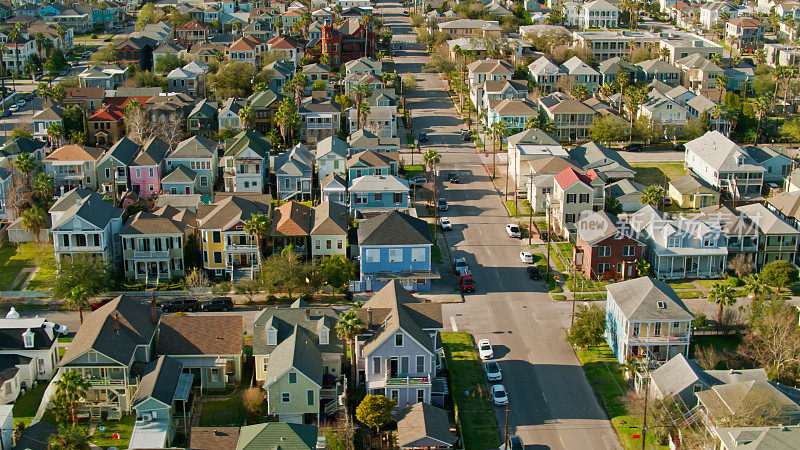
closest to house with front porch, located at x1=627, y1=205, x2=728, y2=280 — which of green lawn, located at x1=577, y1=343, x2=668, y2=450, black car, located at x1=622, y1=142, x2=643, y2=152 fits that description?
green lawn, located at x1=577, y1=343, x2=668, y2=450

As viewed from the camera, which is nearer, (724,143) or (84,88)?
(724,143)

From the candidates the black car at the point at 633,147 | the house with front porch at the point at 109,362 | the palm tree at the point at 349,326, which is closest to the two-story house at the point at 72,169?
the house with front porch at the point at 109,362

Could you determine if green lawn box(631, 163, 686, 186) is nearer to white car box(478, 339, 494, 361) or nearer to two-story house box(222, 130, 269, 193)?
two-story house box(222, 130, 269, 193)

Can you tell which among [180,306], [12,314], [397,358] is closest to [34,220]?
[12,314]

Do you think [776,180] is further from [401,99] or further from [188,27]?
[188,27]

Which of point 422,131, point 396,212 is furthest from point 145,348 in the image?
point 422,131

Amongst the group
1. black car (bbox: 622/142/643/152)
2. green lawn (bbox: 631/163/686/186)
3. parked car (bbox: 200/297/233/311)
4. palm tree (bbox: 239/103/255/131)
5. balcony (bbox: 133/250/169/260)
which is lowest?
parked car (bbox: 200/297/233/311)

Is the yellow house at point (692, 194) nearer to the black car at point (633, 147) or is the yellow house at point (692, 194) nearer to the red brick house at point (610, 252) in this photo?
the black car at point (633, 147)

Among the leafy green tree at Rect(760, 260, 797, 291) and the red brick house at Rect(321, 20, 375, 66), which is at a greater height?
the red brick house at Rect(321, 20, 375, 66)
